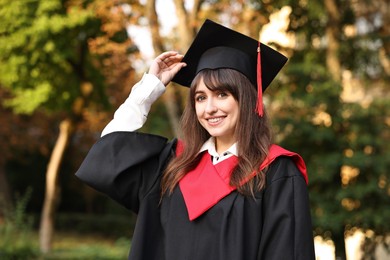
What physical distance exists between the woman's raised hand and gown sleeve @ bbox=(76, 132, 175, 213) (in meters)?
0.29

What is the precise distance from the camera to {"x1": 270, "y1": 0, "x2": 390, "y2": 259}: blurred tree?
25.0ft

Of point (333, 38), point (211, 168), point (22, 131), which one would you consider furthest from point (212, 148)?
point (22, 131)

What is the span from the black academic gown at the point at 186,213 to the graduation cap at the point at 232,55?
385mm

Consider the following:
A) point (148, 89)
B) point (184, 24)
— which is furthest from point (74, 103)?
point (148, 89)

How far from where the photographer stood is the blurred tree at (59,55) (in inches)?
391

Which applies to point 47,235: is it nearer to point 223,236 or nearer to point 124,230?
point 124,230

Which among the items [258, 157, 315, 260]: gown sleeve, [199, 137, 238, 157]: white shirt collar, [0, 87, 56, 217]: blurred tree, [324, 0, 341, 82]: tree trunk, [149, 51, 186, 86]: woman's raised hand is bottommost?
[258, 157, 315, 260]: gown sleeve

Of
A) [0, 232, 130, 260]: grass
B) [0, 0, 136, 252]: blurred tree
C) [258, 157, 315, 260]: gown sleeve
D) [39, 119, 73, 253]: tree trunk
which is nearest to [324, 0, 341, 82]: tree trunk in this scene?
[0, 0, 136, 252]: blurred tree

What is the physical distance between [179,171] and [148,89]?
0.41m

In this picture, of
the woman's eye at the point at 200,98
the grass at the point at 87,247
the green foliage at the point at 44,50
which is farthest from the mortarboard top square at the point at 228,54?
the grass at the point at 87,247

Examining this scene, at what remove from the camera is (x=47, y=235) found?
14367 mm

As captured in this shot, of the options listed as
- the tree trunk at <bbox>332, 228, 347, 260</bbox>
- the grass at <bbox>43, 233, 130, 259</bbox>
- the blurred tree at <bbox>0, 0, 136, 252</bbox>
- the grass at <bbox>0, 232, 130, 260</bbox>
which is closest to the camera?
the tree trunk at <bbox>332, 228, 347, 260</bbox>

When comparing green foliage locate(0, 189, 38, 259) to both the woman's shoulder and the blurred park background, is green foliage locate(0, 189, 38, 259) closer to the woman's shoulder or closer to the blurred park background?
the blurred park background

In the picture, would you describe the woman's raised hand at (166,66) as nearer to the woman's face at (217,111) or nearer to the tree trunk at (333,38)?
the woman's face at (217,111)
